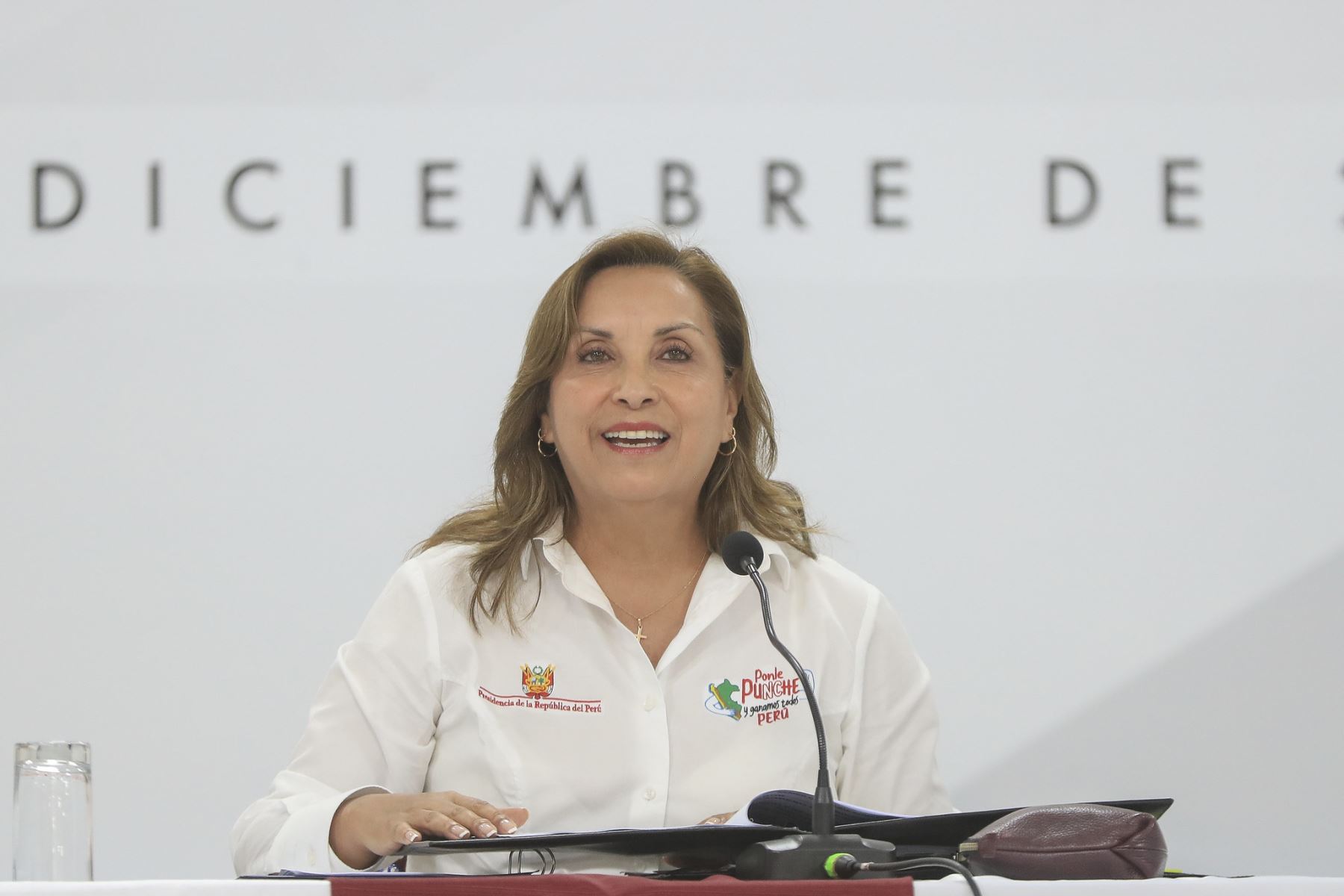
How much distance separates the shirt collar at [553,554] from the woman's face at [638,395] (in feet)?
0.17

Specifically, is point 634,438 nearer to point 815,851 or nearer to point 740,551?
point 740,551

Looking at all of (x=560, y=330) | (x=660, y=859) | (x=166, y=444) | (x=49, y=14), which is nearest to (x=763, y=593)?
(x=660, y=859)

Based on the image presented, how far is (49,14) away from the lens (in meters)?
3.01

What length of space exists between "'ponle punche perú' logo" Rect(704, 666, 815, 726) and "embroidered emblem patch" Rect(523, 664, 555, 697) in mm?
201

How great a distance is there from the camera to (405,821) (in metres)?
1.50

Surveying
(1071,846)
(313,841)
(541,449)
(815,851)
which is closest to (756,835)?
(815,851)

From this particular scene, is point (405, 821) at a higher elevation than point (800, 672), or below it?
below

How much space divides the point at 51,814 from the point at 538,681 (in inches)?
24.3

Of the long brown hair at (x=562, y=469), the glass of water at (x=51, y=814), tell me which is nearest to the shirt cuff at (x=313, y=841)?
the glass of water at (x=51, y=814)

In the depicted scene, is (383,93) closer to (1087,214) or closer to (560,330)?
(560,330)

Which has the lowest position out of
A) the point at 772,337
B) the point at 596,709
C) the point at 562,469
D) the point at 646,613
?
the point at 596,709

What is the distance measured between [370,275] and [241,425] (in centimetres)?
38

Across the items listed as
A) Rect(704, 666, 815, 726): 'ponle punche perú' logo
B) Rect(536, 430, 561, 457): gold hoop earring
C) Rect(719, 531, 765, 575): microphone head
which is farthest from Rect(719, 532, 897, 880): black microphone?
→ Rect(536, 430, 561, 457): gold hoop earring

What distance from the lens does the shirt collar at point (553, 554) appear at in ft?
6.75
